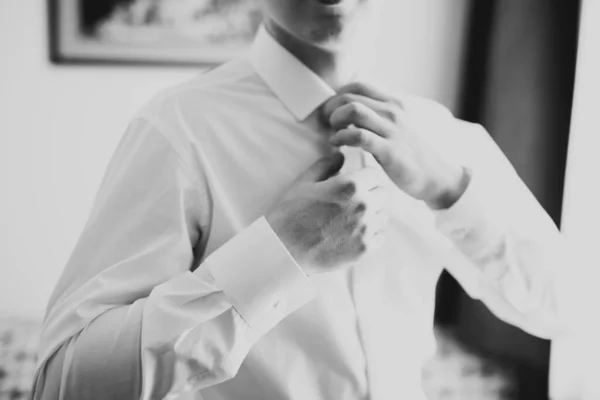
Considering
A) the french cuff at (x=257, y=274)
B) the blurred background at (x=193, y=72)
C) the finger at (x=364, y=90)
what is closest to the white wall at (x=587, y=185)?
the blurred background at (x=193, y=72)

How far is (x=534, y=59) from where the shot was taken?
1.59m

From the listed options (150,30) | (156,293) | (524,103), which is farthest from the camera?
(150,30)

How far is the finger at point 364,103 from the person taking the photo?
2.20 feet

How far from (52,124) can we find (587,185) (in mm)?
1798

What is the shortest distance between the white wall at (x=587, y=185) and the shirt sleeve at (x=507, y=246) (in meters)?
0.60

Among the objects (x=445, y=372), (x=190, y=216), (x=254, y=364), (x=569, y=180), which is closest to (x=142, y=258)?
(x=190, y=216)

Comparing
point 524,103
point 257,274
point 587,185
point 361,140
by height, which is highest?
point 361,140

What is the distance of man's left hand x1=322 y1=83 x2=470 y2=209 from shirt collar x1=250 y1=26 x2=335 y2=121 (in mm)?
25

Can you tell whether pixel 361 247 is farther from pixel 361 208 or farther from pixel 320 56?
pixel 320 56

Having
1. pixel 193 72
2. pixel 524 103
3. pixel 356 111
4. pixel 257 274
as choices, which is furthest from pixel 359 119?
pixel 193 72

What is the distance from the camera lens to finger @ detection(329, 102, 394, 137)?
0.64 m

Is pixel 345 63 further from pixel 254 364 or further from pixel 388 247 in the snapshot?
pixel 254 364

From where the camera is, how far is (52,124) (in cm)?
188

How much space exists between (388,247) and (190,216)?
31 cm
